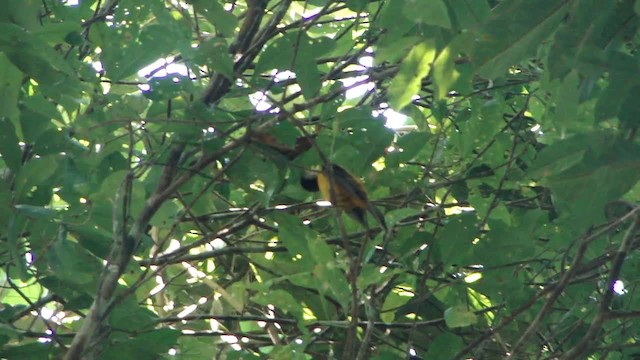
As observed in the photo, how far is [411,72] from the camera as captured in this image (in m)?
1.85

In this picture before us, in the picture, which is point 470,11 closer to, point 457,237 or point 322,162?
point 322,162

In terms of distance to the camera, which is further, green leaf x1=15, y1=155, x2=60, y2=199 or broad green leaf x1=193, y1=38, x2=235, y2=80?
green leaf x1=15, y1=155, x2=60, y2=199

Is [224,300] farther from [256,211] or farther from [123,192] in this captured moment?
[123,192]

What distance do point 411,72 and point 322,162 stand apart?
50 centimetres

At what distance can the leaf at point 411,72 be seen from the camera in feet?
6.03

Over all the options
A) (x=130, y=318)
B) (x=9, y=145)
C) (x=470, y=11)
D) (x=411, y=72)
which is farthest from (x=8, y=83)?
(x=470, y=11)

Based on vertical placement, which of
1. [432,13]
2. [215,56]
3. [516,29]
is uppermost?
[215,56]

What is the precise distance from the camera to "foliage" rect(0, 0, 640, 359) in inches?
71.5

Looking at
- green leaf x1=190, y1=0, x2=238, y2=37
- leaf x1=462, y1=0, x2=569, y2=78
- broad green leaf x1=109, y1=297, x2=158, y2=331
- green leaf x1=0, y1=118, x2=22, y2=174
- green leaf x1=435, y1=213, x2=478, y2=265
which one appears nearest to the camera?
leaf x1=462, y1=0, x2=569, y2=78

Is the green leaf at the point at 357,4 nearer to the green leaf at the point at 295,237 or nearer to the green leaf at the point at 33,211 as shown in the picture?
the green leaf at the point at 295,237

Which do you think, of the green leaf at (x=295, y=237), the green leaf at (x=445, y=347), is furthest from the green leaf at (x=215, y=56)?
the green leaf at (x=445, y=347)

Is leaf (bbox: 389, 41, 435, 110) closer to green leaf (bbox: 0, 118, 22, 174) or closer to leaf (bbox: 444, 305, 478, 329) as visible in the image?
leaf (bbox: 444, 305, 478, 329)

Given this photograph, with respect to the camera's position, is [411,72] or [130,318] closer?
[411,72]

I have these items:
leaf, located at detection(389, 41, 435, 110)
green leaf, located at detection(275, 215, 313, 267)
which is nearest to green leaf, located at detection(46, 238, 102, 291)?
green leaf, located at detection(275, 215, 313, 267)
